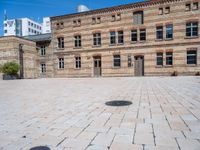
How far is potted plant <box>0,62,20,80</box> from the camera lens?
25594 mm

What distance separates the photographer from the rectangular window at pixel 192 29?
71.6ft

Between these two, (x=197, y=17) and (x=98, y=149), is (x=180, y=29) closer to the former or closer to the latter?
(x=197, y=17)

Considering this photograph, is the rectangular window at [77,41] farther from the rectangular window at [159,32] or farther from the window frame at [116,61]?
the rectangular window at [159,32]

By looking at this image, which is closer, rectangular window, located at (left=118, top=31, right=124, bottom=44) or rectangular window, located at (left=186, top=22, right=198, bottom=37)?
rectangular window, located at (left=186, top=22, right=198, bottom=37)

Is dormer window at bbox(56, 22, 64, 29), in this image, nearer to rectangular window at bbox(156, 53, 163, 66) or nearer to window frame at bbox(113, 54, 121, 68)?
window frame at bbox(113, 54, 121, 68)

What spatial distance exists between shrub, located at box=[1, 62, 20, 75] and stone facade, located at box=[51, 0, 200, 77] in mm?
6093

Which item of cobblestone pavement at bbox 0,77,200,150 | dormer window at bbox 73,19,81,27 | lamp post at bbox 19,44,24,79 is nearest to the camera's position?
cobblestone pavement at bbox 0,77,200,150

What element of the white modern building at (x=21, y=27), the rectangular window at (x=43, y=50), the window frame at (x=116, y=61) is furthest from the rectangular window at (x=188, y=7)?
the white modern building at (x=21, y=27)

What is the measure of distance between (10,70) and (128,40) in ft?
56.3

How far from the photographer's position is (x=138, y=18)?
24531 millimetres

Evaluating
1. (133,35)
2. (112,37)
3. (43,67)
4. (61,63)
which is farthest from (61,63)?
(133,35)

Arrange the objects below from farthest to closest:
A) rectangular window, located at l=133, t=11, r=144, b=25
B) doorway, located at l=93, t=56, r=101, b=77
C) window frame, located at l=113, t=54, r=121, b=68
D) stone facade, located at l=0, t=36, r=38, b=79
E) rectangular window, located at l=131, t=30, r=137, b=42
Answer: stone facade, located at l=0, t=36, r=38, b=79, doorway, located at l=93, t=56, r=101, b=77, window frame, located at l=113, t=54, r=121, b=68, rectangular window, located at l=131, t=30, r=137, b=42, rectangular window, located at l=133, t=11, r=144, b=25

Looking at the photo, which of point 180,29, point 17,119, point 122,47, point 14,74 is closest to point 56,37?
point 14,74

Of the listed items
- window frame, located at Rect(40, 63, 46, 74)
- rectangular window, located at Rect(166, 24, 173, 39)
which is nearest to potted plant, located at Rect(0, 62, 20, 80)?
window frame, located at Rect(40, 63, 46, 74)
